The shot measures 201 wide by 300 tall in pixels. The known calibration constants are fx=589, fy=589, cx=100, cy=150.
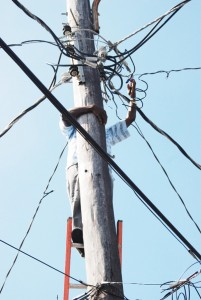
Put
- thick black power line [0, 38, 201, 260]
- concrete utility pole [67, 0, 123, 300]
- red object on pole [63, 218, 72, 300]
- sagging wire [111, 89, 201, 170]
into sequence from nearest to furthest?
thick black power line [0, 38, 201, 260] < concrete utility pole [67, 0, 123, 300] < red object on pole [63, 218, 72, 300] < sagging wire [111, 89, 201, 170]

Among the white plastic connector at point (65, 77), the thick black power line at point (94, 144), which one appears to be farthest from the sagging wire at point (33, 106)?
the thick black power line at point (94, 144)

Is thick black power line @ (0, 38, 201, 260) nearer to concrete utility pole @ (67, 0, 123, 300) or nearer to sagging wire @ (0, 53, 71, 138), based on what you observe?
concrete utility pole @ (67, 0, 123, 300)

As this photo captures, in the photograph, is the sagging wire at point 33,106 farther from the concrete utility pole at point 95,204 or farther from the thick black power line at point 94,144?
the thick black power line at point 94,144

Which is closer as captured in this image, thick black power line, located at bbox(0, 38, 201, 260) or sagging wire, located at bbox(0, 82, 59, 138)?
thick black power line, located at bbox(0, 38, 201, 260)

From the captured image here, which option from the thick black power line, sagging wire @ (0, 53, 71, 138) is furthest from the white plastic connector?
the thick black power line

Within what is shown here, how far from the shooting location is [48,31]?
18.6ft

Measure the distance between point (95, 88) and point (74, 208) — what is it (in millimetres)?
1245

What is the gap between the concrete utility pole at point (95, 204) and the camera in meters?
4.48

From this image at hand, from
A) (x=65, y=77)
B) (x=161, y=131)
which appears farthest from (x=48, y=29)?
(x=161, y=131)

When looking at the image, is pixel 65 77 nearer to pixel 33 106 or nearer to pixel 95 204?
pixel 33 106

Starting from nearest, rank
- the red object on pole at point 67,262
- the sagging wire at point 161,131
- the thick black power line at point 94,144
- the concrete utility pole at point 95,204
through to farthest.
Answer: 1. the thick black power line at point 94,144
2. the concrete utility pole at point 95,204
3. the red object on pole at point 67,262
4. the sagging wire at point 161,131

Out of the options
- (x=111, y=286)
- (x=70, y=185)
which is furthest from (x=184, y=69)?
(x=111, y=286)

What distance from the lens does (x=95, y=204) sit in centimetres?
485

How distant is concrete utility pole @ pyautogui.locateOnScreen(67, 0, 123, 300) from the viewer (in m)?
4.48
